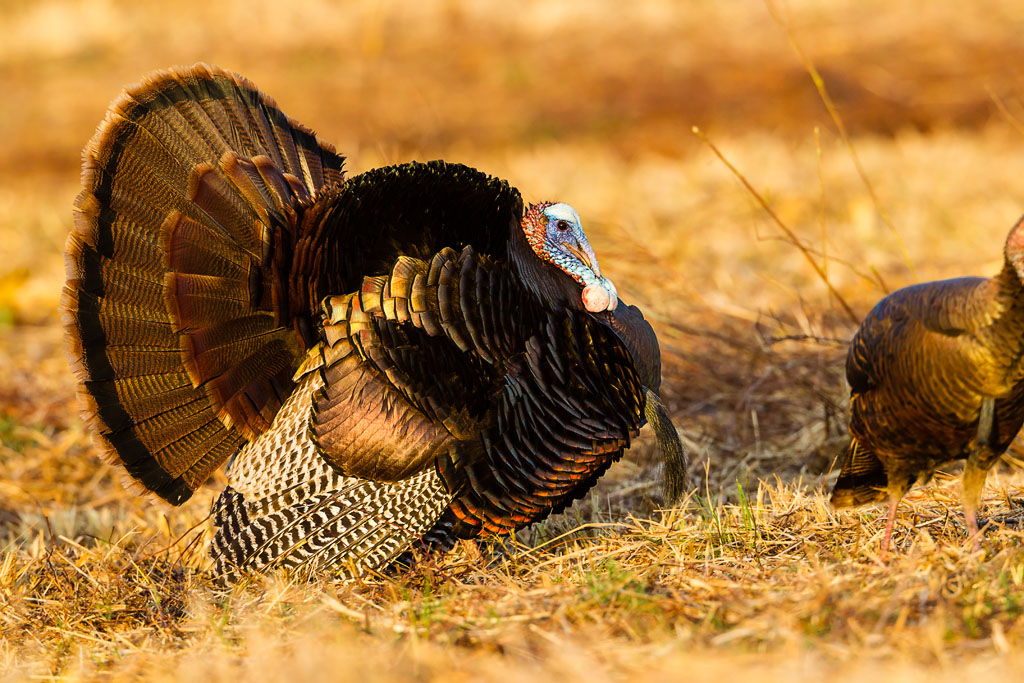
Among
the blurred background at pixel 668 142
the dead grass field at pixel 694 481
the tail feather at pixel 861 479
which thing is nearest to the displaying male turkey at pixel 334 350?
the dead grass field at pixel 694 481

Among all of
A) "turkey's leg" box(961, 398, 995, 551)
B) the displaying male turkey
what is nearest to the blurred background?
the displaying male turkey

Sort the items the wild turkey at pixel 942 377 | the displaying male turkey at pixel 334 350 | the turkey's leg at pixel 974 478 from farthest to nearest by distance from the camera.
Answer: the displaying male turkey at pixel 334 350, the turkey's leg at pixel 974 478, the wild turkey at pixel 942 377

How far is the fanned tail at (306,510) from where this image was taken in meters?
2.96

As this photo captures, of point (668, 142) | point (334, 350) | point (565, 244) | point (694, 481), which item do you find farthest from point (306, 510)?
point (668, 142)

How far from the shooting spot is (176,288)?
2.92 m

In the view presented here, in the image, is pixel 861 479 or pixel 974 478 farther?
pixel 861 479

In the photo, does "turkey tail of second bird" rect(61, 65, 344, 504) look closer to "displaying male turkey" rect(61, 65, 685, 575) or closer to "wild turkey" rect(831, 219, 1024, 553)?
"displaying male turkey" rect(61, 65, 685, 575)

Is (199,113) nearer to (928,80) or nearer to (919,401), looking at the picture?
(919,401)

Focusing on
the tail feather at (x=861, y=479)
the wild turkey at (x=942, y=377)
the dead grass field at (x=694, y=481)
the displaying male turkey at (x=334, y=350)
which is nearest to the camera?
the dead grass field at (x=694, y=481)

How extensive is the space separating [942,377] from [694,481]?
149 cm

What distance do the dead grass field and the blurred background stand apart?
0.03m

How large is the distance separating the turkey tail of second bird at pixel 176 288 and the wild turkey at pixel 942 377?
167 centimetres

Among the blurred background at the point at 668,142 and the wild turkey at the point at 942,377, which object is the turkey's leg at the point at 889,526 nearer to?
the wild turkey at the point at 942,377

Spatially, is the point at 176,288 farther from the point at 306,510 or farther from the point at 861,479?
the point at 861,479
